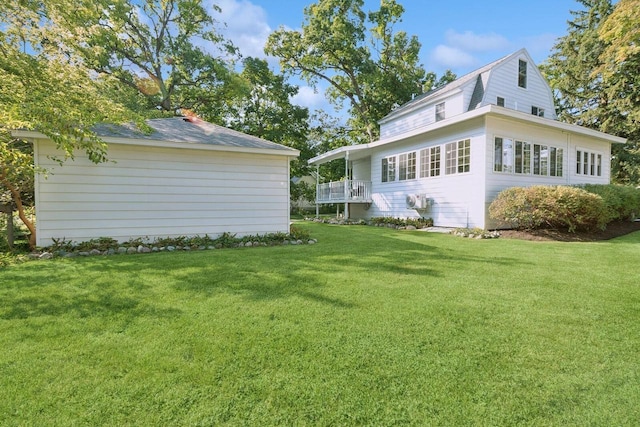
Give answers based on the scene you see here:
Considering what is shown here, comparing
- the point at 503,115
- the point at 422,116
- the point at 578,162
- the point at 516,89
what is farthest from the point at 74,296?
the point at 516,89

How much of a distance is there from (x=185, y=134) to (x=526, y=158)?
35.2 ft

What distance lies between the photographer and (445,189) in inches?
427

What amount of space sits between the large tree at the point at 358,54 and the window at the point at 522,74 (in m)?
9.08

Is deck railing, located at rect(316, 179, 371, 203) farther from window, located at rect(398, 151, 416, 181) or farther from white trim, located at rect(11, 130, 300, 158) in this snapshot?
white trim, located at rect(11, 130, 300, 158)

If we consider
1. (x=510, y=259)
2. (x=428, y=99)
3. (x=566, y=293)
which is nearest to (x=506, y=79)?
(x=428, y=99)

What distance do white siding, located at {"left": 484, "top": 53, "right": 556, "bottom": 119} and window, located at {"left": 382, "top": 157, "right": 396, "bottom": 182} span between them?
4234 millimetres

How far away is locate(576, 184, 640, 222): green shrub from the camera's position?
901 cm

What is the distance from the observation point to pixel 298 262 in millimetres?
5184

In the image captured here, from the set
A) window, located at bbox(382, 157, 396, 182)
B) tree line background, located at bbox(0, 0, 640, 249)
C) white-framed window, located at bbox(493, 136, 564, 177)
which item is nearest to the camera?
white-framed window, located at bbox(493, 136, 564, 177)

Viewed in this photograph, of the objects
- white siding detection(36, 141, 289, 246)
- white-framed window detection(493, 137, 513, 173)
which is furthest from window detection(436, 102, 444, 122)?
white siding detection(36, 141, 289, 246)

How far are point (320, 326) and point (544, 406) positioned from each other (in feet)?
5.26

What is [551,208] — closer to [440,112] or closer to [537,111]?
[440,112]

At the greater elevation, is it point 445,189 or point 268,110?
point 268,110

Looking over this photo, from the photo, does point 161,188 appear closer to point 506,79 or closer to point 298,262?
point 298,262
